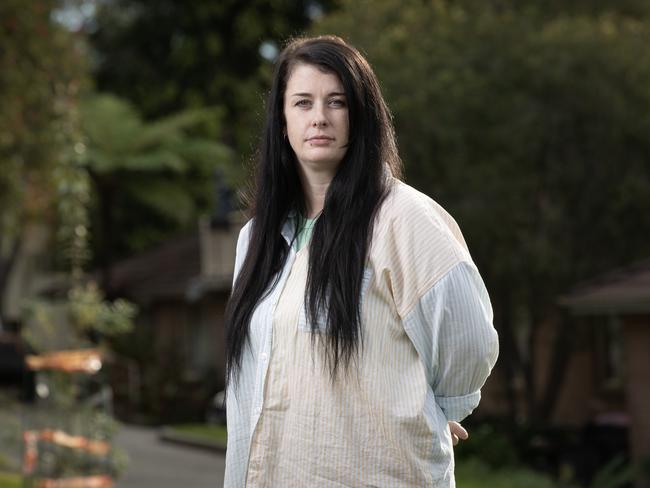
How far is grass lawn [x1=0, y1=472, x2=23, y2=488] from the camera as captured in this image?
45.0 ft

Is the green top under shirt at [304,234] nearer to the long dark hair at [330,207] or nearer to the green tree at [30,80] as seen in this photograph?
the long dark hair at [330,207]

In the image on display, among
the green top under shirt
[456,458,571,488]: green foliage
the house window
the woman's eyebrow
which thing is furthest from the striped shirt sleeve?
the house window

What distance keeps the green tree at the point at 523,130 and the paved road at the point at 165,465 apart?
4.84m

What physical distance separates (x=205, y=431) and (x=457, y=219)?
6825 mm

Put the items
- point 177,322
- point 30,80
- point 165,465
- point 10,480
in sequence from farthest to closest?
point 177,322 < point 165,465 < point 30,80 < point 10,480

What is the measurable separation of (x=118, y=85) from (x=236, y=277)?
3515 cm

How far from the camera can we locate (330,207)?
11.5 feet

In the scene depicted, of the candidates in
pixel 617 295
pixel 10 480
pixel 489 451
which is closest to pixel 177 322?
pixel 489 451

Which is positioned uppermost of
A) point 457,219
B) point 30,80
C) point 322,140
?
point 30,80

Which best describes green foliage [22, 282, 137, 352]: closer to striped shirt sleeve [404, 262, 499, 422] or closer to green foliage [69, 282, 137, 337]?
green foliage [69, 282, 137, 337]

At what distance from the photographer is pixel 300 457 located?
3395 mm

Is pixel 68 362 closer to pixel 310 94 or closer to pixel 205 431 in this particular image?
pixel 310 94

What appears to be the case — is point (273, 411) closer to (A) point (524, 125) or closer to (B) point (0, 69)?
(B) point (0, 69)

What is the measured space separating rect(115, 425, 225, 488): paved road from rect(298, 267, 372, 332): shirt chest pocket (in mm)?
13466
